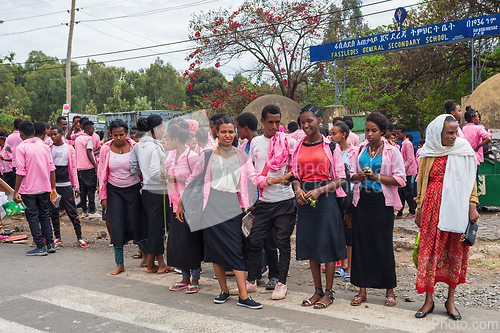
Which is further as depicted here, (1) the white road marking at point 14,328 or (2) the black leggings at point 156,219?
(2) the black leggings at point 156,219

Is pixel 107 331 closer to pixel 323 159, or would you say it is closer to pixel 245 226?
pixel 245 226

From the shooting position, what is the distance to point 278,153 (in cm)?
510

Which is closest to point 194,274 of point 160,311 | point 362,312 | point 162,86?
point 160,311

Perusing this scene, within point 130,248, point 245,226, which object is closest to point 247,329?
point 245,226

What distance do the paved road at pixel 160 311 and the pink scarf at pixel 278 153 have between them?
146cm

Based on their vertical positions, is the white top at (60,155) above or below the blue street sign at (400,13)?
below

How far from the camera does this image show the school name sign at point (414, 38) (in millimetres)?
12688

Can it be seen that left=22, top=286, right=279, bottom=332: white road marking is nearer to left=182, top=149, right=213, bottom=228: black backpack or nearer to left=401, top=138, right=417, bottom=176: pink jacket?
left=182, top=149, right=213, bottom=228: black backpack

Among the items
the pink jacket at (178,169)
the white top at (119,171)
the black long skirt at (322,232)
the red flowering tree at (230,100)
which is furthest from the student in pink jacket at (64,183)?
the red flowering tree at (230,100)

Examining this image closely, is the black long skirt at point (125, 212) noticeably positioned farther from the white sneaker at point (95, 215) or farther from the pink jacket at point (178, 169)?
the white sneaker at point (95, 215)

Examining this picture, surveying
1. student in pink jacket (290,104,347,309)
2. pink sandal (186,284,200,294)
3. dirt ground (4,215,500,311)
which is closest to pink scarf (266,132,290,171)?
student in pink jacket (290,104,347,309)

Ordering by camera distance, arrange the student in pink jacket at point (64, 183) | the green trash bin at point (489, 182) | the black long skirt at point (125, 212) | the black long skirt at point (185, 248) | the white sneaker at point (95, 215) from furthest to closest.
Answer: the white sneaker at point (95, 215)
the green trash bin at point (489, 182)
the student in pink jacket at point (64, 183)
the black long skirt at point (125, 212)
the black long skirt at point (185, 248)

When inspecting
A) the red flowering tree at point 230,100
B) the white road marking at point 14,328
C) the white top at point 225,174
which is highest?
the red flowering tree at point 230,100

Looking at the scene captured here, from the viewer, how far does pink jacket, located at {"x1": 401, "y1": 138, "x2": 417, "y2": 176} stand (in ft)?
30.0
